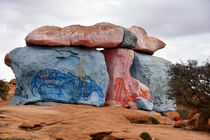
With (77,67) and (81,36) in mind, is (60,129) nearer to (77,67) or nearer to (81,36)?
(77,67)

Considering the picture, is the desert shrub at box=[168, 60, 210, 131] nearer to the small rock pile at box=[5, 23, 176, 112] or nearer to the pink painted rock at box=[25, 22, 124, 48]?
the small rock pile at box=[5, 23, 176, 112]

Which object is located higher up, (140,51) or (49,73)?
(140,51)

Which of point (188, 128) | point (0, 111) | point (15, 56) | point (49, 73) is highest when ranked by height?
point (15, 56)

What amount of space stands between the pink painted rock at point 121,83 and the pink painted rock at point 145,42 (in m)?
2.73

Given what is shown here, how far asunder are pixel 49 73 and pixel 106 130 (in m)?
7.87

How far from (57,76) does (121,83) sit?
16.5ft

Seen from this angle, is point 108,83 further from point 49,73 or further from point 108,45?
point 49,73

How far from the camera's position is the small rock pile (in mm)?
15430

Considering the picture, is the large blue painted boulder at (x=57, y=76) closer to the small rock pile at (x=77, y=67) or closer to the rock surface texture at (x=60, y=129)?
the small rock pile at (x=77, y=67)

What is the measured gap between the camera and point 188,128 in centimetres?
1162

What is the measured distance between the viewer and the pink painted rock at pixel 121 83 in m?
17.7

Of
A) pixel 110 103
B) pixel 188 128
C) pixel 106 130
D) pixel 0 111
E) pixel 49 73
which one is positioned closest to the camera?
pixel 106 130

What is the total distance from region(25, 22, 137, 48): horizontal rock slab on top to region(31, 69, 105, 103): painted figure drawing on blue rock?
210 cm

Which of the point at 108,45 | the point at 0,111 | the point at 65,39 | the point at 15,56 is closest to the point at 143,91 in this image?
the point at 108,45
